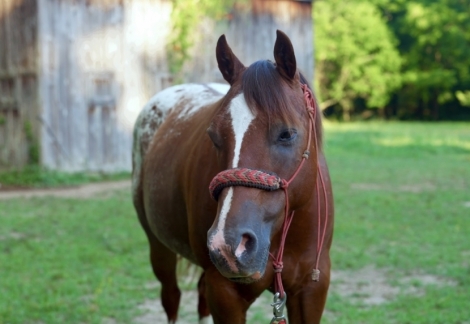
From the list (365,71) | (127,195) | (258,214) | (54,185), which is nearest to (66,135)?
(54,185)

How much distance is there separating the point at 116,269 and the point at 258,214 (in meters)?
3.68

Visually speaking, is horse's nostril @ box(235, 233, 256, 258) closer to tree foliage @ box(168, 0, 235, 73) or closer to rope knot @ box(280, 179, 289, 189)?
rope knot @ box(280, 179, 289, 189)

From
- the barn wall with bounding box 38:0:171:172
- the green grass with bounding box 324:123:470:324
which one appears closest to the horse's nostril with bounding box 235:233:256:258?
the green grass with bounding box 324:123:470:324

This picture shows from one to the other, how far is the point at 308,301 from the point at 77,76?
29.3 ft

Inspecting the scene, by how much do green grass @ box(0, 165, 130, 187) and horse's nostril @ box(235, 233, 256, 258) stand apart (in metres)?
8.71

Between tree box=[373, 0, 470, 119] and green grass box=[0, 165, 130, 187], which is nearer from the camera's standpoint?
green grass box=[0, 165, 130, 187]

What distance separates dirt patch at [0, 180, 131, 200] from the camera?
9234mm

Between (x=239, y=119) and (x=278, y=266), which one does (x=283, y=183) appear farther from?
(x=278, y=266)

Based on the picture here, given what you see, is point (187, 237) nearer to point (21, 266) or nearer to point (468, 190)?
point (21, 266)

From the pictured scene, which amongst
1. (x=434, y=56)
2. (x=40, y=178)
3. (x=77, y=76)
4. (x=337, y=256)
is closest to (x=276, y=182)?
(x=337, y=256)

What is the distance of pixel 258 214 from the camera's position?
204 cm

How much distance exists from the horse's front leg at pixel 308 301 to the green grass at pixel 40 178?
816 cm

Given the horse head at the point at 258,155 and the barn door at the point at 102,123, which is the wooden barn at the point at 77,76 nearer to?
the barn door at the point at 102,123

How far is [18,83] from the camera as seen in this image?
424 inches
